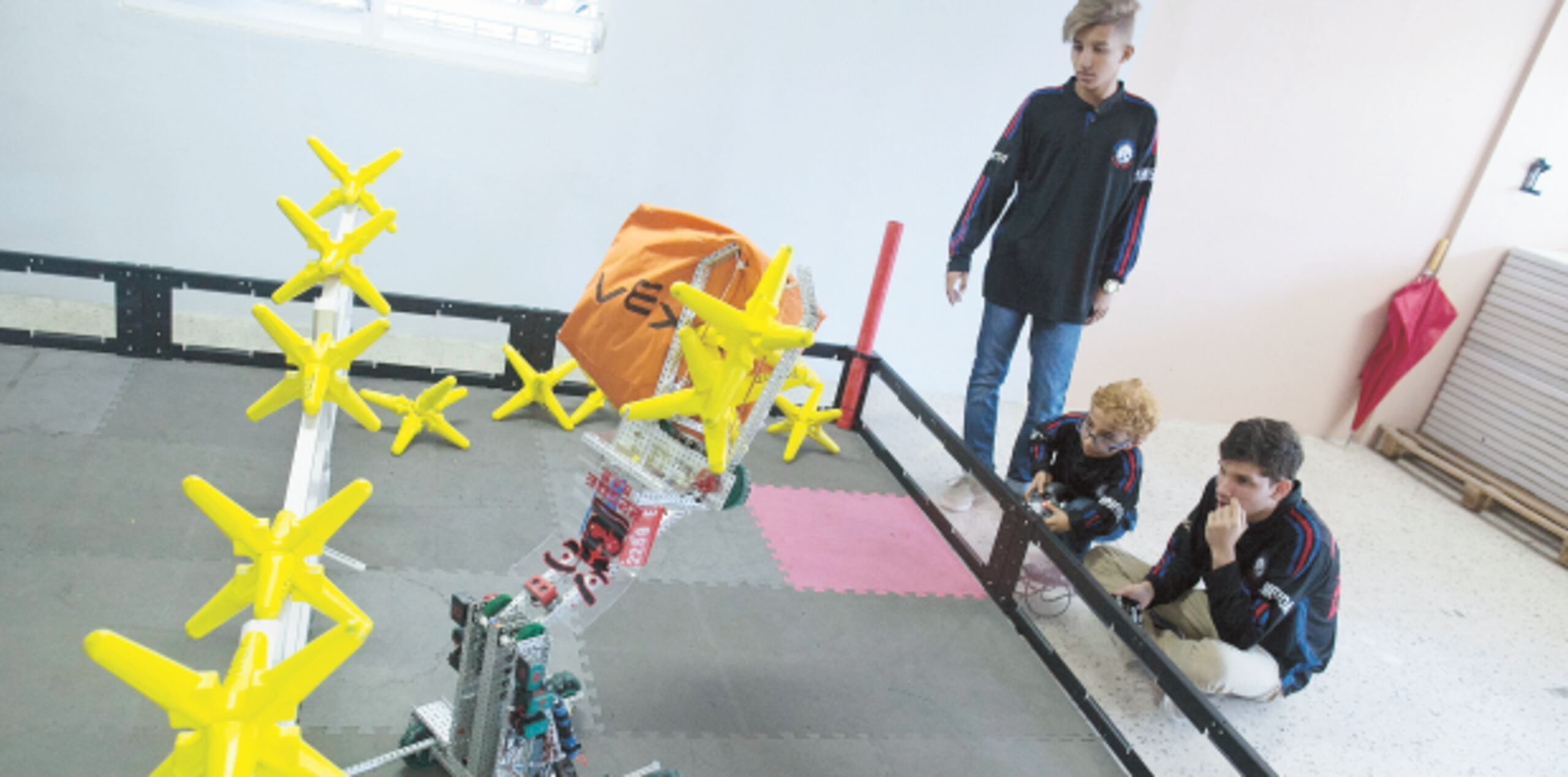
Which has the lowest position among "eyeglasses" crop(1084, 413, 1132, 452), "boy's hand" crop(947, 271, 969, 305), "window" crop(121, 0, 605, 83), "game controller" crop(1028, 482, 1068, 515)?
"game controller" crop(1028, 482, 1068, 515)

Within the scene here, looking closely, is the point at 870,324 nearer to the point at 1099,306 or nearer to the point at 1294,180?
the point at 1099,306

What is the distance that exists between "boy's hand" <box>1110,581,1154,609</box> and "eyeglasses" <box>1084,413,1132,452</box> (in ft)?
1.50

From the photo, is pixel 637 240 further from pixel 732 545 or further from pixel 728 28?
pixel 728 28

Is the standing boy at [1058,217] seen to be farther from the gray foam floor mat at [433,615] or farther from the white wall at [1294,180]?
the white wall at [1294,180]

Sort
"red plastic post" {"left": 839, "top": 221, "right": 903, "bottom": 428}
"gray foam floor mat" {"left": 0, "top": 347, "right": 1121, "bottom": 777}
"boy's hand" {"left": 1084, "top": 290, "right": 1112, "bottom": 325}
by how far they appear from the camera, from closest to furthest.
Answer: "gray foam floor mat" {"left": 0, "top": 347, "right": 1121, "bottom": 777}, "boy's hand" {"left": 1084, "top": 290, "right": 1112, "bottom": 325}, "red plastic post" {"left": 839, "top": 221, "right": 903, "bottom": 428}

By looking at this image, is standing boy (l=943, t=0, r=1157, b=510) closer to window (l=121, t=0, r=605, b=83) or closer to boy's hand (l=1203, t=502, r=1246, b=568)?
boy's hand (l=1203, t=502, r=1246, b=568)

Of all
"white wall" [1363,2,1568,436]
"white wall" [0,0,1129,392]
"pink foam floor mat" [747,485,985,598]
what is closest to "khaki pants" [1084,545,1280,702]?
"pink foam floor mat" [747,485,985,598]

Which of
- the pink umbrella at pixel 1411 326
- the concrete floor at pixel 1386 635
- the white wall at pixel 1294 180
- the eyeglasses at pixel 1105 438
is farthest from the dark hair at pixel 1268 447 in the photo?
the pink umbrella at pixel 1411 326

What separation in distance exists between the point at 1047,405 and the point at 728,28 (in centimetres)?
213

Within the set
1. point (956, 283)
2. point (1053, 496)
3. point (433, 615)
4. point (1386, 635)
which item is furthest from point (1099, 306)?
point (433, 615)

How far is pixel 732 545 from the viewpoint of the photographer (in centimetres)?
372

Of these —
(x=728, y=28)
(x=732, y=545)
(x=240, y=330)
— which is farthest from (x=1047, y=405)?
(x=240, y=330)

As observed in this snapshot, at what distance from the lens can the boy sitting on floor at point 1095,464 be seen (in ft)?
11.6

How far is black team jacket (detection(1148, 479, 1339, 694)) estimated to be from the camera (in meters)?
3.13
